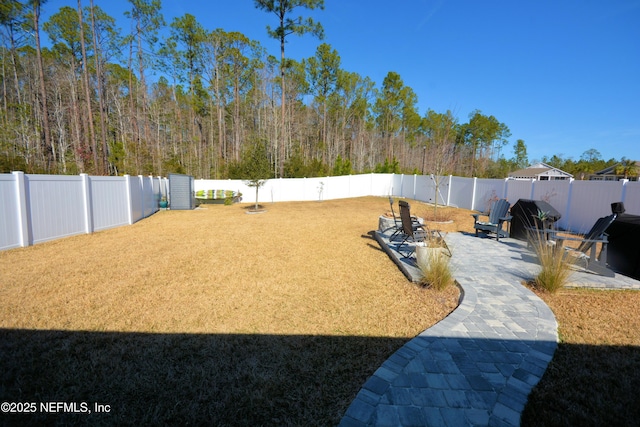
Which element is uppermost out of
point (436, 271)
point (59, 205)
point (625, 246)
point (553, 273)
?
point (59, 205)

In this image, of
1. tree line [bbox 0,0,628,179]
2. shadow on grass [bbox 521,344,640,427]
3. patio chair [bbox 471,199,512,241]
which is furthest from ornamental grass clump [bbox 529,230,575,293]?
tree line [bbox 0,0,628,179]

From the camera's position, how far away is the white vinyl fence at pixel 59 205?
19.6 ft

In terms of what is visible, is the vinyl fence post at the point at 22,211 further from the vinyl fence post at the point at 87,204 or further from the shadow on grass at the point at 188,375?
the shadow on grass at the point at 188,375

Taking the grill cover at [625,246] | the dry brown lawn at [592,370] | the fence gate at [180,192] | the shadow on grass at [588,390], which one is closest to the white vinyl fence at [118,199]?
the fence gate at [180,192]

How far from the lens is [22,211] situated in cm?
614

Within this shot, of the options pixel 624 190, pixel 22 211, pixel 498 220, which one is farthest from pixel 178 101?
pixel 624 190

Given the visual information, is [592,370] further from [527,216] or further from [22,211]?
[22,211]

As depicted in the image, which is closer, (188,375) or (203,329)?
(188,375)

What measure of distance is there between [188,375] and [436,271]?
3.48 metres

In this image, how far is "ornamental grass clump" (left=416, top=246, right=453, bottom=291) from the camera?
4.18 m

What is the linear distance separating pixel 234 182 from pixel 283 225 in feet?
32.7

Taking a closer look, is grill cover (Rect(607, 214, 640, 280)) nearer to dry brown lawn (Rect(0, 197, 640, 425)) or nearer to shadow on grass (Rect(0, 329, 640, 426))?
dry brown lawn (Rect(0, 197, 640, 425))

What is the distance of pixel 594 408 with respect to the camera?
1.91m

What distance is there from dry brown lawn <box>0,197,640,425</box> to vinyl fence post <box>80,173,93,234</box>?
7.35 ft
